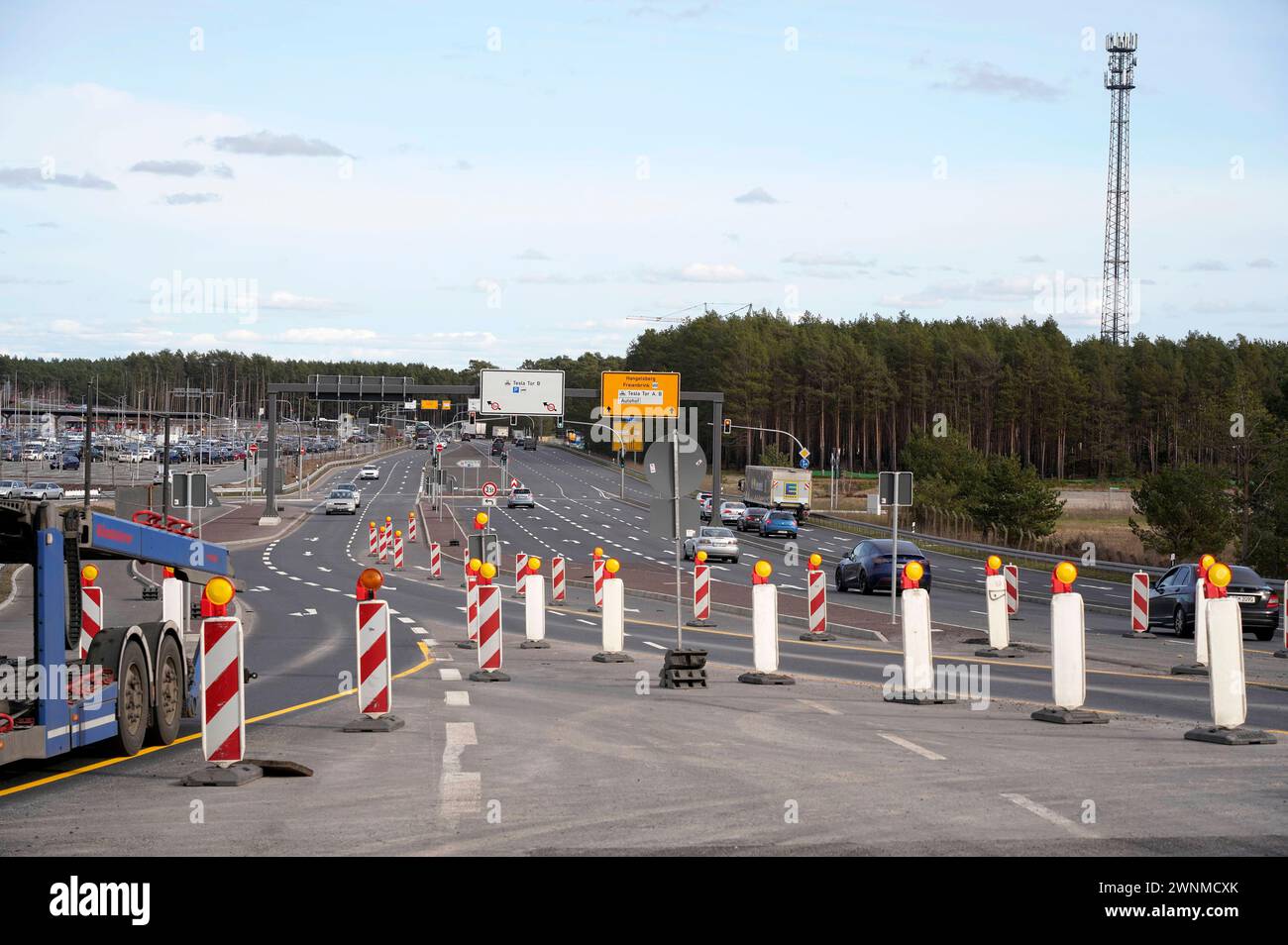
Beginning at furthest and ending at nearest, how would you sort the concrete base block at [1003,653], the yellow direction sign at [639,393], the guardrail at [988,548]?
the yellow direction sign at [639,393] → the guardrail at [988,548] → the concrete base block at [1003,653]

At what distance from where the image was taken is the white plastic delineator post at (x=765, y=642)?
728 inches

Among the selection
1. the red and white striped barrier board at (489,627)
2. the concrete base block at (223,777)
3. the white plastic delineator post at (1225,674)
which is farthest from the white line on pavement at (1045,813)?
the red and white striped barrier board at (489,627)

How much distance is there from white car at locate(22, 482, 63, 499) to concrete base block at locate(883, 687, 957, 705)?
6733 centimetres

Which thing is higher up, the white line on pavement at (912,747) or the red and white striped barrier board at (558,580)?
the white line on pavement at (912,747)

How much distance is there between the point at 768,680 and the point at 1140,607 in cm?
1363

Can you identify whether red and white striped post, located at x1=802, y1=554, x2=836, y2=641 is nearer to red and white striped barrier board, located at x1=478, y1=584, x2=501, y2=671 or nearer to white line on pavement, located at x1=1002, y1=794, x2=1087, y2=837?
red and white striped barrier board, located at x1=478, y1=584, x2=501, y2=671

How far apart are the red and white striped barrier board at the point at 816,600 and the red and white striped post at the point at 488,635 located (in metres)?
6.78

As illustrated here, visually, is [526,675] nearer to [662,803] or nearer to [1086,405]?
[662,803]

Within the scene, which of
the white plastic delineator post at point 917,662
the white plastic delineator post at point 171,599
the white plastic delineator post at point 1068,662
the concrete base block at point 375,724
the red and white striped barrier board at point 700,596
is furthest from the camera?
the red and white striped barrier board at point 700,596

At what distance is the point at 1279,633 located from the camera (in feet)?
105

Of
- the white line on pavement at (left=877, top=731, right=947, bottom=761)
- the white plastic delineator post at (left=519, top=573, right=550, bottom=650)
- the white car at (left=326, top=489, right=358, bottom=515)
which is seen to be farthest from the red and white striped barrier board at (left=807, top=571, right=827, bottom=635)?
the white car at (left=326, top=489, right=358, bottom=515)

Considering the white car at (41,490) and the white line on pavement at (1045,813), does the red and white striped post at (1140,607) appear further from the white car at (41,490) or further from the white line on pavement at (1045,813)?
the white car at (41,490)

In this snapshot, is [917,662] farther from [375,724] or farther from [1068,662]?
[375,724]
